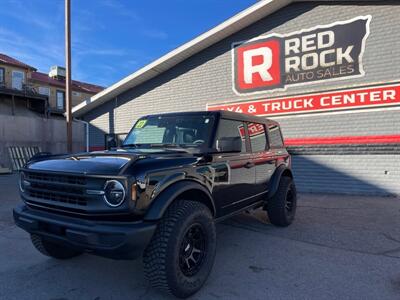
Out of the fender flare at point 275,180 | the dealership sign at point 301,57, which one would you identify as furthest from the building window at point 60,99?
the fender flare at point 275,180

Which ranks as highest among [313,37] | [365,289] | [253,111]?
[313,37]

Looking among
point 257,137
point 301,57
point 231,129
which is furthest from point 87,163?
point 301,57

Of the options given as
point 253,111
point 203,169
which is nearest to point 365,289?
point 203,169

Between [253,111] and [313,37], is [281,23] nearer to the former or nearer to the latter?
[313,37]

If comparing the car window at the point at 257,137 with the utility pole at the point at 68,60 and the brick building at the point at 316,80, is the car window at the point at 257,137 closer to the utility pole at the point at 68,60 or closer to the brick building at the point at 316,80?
the brick building at the point at 316,80

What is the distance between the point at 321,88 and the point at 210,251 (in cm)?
725

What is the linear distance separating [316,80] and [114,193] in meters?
8.03

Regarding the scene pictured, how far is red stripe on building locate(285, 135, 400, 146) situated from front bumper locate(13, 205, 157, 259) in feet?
24.6

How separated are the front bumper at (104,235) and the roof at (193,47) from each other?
28.6ft

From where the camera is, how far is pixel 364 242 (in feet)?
15.5

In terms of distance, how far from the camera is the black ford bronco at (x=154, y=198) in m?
2.69

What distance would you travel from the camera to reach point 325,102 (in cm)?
905

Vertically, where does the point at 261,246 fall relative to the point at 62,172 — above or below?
below

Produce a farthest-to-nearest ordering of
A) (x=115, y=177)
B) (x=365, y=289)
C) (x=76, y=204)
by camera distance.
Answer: (x=365, y=289), (x=76, y=204), (x=115, y=177)
